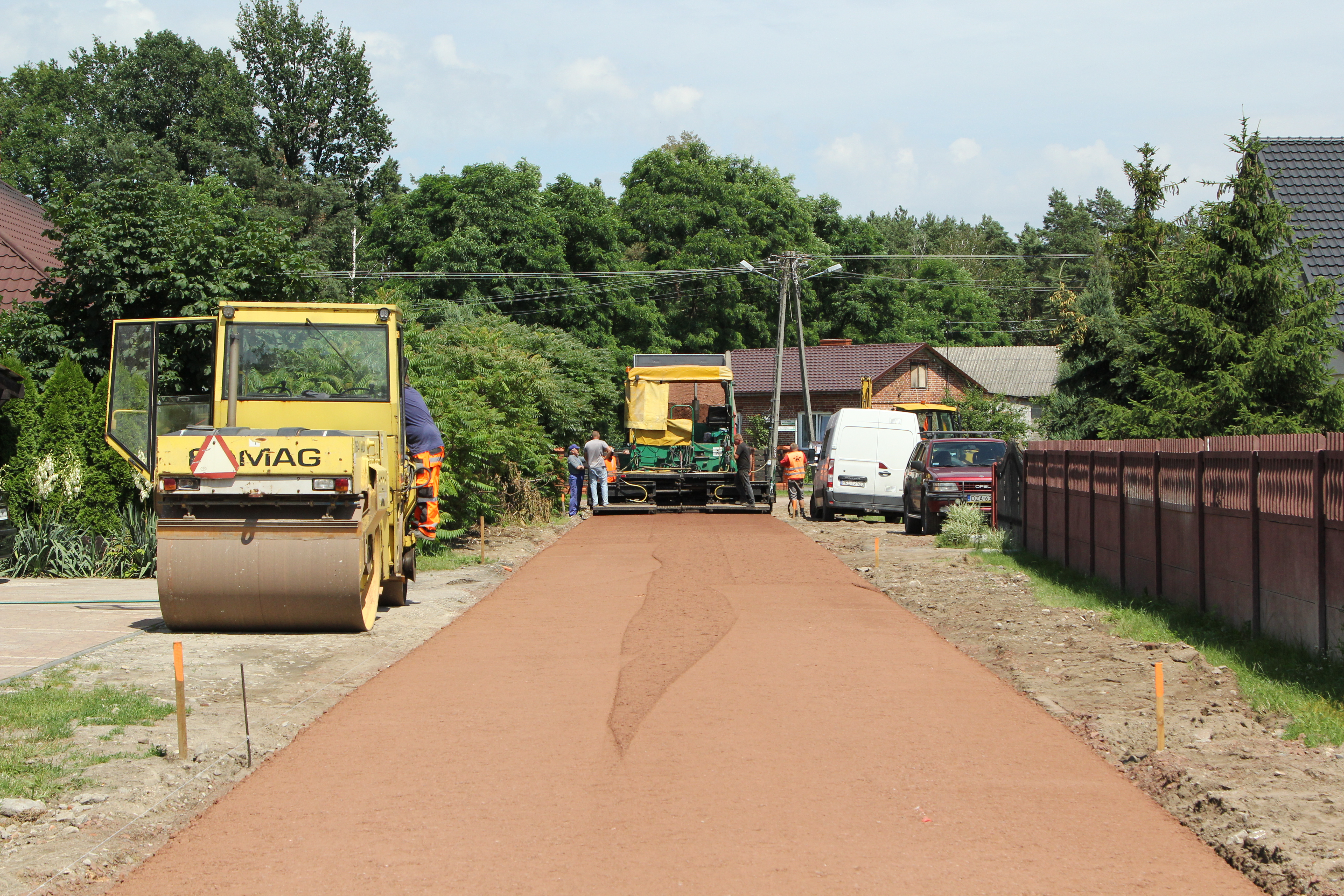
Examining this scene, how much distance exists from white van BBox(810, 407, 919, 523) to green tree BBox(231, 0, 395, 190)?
48.9m

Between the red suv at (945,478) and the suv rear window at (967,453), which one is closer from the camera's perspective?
the red suv at (945,478)

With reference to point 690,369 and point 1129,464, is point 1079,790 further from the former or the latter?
point 690,369

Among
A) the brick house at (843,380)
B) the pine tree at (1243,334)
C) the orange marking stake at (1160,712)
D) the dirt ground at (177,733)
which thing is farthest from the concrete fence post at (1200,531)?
the brick house at (843,380)

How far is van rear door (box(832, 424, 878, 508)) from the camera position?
27.0 m

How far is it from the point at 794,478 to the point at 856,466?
3146 mm

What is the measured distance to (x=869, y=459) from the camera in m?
27.0

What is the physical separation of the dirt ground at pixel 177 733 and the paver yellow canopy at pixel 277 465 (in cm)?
37

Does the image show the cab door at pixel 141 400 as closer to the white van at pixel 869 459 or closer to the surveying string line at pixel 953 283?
the white van at pixel 869 459

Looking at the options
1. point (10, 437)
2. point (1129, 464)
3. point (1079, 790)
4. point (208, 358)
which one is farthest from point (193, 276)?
point (1079, 790)

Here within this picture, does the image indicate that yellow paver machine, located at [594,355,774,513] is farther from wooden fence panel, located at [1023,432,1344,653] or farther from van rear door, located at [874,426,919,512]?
wooden fence panel, located at [1023,432,1344,653]

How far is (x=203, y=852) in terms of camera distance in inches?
215

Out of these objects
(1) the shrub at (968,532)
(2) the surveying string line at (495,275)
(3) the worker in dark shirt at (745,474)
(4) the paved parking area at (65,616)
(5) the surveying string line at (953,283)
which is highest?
(5) the surveying string line at (953,283)

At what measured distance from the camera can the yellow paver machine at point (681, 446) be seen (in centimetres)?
2995

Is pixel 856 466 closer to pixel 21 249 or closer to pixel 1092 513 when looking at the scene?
pixel 1092 513
